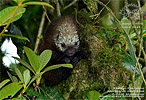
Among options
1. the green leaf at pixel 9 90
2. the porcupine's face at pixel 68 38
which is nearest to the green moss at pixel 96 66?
the porcupine's face at pixel 68 38

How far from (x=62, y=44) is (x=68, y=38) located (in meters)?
0.13

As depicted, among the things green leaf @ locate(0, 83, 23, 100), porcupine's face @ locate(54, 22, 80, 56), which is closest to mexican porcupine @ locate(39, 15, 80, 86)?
porcupine's face @ locate(54, 22, 80, 56)

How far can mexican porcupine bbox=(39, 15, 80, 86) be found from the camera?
265 cm

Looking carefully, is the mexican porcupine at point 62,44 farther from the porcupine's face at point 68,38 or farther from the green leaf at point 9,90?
the green leaf at point 9,90

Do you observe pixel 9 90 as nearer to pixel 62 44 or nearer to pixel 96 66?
pixel 96 66

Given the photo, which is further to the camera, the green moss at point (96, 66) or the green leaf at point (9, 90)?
the green moss at point (96, 66)

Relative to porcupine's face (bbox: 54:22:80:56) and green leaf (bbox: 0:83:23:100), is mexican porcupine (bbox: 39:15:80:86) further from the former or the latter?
green leaf (bbox: 0:83:23:100)

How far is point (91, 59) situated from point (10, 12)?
1.18 m

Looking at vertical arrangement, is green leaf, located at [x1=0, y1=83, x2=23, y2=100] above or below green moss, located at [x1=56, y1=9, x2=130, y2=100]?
above

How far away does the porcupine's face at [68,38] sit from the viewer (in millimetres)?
2635

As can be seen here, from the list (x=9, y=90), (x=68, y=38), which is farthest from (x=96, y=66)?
(x=9, y=90)

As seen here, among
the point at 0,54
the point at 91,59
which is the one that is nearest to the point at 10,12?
the point at 91,59

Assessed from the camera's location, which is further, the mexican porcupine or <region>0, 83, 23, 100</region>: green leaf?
the mexican porcupine

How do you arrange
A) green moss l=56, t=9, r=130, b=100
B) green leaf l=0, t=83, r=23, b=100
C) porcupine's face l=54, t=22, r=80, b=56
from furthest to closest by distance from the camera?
porcupine's face l=54, t=22, r=80, b=56 → green moss l=56, t=9, r=130, b=100 → green leaf l=0, t=83, r=23, b=100
